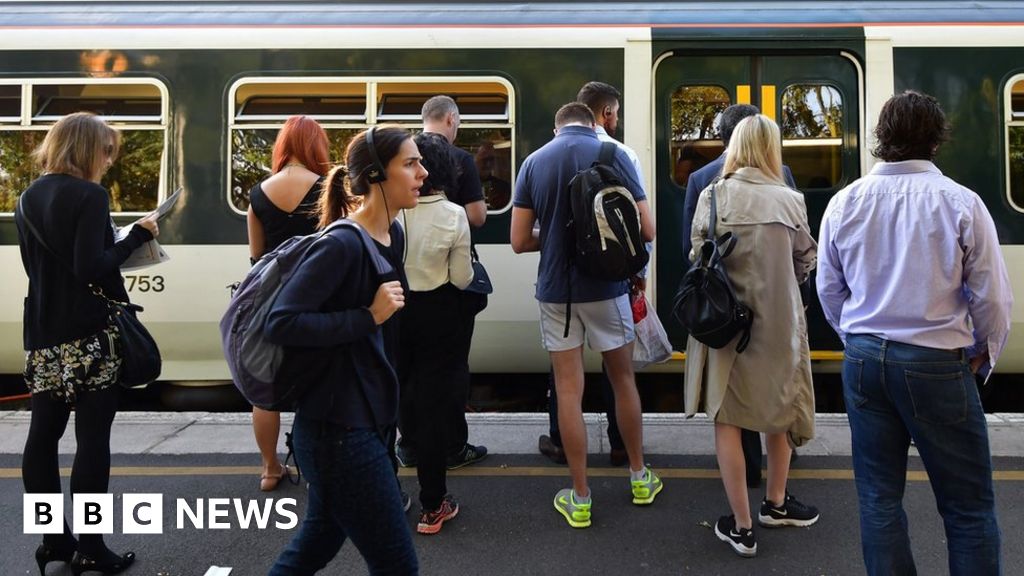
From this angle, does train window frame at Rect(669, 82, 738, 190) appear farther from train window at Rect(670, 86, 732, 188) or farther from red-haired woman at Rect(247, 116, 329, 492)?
red-haired woman at Rect(247, 116, 329, 492)

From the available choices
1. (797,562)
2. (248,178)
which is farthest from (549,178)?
(248,178)

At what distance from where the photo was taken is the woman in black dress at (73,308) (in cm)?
290

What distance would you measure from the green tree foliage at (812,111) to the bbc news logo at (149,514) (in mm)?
4092

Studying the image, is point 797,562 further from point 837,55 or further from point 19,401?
point 19,401

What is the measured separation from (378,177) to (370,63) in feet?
10.9

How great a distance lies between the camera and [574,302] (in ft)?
11.5

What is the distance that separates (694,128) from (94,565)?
437cm

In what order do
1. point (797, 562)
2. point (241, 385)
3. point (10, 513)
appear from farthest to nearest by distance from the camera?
point (10, 513), point (797, 562), point (241, 385)

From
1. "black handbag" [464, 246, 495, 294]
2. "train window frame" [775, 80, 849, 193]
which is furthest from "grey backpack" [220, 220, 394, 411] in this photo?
"train window frame" [775, 80, 849, 193]

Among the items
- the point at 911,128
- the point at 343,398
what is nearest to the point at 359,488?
the point at 343,398

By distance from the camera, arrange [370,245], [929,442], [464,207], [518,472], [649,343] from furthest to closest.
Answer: [518,472] < [649,343] < [464,207] < [929,442] < [370,245]

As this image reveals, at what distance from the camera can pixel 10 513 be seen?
3.69 metres

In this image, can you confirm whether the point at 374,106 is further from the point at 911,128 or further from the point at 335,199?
the point at 911,128

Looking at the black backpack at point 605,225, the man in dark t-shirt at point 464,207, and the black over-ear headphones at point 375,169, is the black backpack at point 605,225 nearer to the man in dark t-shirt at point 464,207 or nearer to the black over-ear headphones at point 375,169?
the man in dark t-shirt at point 464,207
